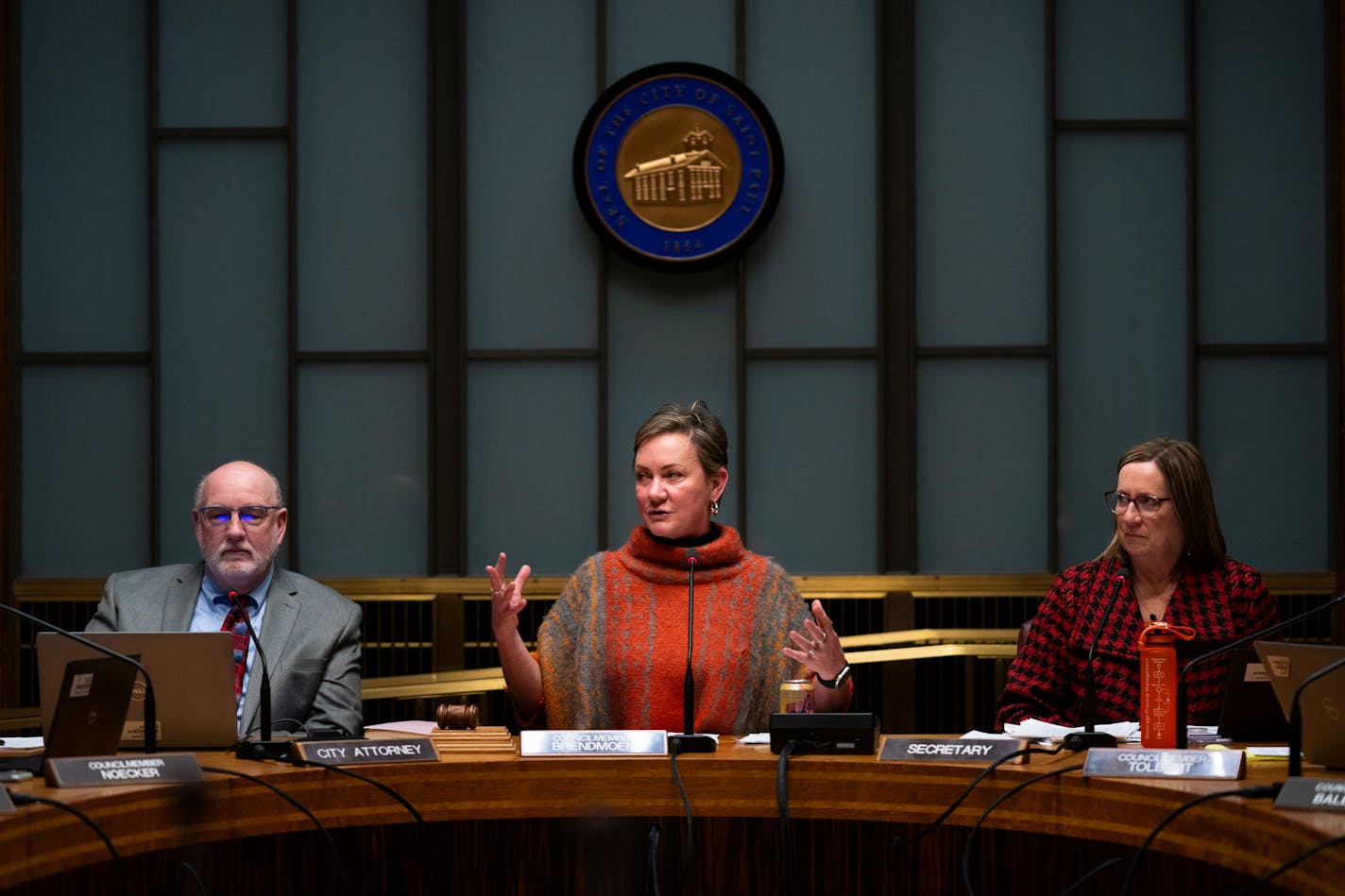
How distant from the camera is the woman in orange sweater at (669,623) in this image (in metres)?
3.39

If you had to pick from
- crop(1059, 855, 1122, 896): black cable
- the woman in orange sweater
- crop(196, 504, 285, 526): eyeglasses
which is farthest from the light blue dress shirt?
crop(1059, 855, 1122, 896): black cable

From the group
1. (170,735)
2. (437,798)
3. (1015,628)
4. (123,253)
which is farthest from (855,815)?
(123,253)

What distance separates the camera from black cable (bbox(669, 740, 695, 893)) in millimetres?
2607

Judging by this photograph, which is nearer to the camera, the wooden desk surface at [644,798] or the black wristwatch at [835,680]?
the wooden desk surface at [644,798]

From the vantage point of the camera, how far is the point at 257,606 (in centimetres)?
363

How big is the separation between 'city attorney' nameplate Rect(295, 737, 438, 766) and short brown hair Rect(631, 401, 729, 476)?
91cm

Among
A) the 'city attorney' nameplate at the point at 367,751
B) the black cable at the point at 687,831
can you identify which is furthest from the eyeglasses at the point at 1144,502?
the 'city attorney' nameplate at the point at 367,751

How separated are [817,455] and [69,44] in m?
3.03

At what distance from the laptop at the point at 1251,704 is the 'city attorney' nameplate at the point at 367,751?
146 cm

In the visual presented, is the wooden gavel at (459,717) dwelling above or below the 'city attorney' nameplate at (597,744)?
above

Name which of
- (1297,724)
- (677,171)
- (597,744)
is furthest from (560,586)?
(1297,724)

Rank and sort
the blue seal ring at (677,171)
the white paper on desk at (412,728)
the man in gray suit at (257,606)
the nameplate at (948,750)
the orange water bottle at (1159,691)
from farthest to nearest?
the blue seal ring at (677,171) → the man in gray suit at (257,606) → the white paper on desk at (412,728) → the orange water bottle at (1159,691) → the nameplate at (948,750)

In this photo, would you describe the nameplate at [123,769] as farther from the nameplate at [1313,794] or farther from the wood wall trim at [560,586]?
the wood wall trim at [560,586]

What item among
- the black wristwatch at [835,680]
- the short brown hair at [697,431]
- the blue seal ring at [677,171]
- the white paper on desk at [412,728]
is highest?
the blue seal ring at [677,171]
